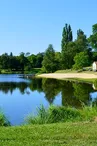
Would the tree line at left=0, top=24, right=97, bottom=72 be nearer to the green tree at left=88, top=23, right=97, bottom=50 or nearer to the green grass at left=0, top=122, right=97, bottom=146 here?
the green tree at left=88, top=23, right=97, bottom=50

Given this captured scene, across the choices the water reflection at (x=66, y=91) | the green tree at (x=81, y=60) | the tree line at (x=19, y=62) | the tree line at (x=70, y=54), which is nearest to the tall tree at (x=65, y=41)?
the tree line at (x=70, y=54)

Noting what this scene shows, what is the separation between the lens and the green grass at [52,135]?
7.30m

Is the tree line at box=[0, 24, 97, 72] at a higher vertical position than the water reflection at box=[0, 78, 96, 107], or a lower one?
higher

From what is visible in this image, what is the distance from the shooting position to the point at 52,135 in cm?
804

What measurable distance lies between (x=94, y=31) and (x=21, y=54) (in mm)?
63290

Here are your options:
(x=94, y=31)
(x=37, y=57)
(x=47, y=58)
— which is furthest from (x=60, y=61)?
(x=37, y=57)

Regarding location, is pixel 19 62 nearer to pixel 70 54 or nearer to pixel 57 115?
pixel 70 54

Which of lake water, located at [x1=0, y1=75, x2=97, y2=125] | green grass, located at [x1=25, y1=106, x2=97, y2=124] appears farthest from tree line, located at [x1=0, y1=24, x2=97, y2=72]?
green grass, located at [x1=25, y1=106, x2=97, y2=124]

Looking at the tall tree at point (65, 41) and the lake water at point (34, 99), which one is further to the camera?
the tall tree at point (65, 41)

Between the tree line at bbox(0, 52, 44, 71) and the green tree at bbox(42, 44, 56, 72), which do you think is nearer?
the green tree at bbox(42, 44, 56, 72)

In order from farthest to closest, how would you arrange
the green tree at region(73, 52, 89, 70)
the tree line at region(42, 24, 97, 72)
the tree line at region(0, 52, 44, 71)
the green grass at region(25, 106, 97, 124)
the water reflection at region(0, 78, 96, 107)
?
the tree line at region(0, 52, 44, 71) < the tree line at region(42, 24, 97, 72) < the green tree at region(73, 52, 89, 70) < the water reflection at region(0, 78, 96, 107) < the green grass at region(25, 106, 97, 124)

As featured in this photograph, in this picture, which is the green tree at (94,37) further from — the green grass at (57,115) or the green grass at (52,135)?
the green grass at (52,135)

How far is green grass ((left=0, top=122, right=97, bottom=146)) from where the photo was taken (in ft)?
23.9

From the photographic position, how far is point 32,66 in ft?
468
